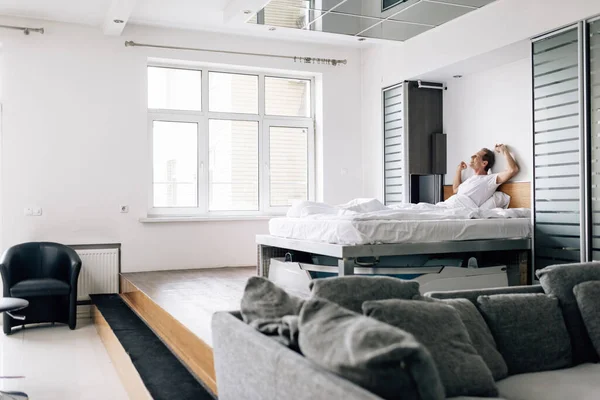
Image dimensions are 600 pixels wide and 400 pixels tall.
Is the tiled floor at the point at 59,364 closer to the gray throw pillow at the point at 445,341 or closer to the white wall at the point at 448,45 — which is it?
the gray throw pillow at the point at 445,341

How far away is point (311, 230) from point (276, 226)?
74 cm

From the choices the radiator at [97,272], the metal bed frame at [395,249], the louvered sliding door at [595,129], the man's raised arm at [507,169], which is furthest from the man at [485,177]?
the radiator at [97,272]

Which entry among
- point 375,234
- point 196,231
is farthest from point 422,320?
point 196,231

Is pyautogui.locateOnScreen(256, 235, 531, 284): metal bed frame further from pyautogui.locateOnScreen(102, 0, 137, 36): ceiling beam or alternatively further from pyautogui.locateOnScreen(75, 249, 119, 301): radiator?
pyautogui.locateOnScreen(102, 0, 137, 36): ceiling beam

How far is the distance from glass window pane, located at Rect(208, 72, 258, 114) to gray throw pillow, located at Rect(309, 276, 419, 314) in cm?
538

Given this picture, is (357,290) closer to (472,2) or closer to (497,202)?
(472,2)

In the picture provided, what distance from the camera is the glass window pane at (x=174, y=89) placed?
7.04m

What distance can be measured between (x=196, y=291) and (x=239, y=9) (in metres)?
2.74

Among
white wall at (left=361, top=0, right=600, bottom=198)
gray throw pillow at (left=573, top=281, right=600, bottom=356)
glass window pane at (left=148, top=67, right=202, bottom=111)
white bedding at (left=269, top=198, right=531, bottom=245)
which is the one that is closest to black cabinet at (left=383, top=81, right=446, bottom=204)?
white wall at (left=361, top=0, right=600, bottom=198)

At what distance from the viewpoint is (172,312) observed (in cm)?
423

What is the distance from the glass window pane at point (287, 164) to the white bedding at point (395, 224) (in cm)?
215

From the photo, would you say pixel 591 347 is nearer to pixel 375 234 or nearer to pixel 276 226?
pixel 375 234

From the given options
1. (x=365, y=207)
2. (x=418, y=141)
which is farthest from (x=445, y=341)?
(x=418, y=141)

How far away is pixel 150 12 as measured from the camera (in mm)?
6320
